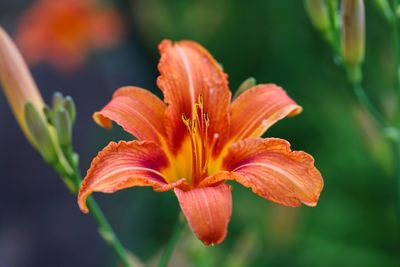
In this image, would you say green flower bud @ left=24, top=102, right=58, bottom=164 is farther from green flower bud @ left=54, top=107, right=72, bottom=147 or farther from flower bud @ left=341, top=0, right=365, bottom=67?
flower bud @ left=341, top=0, right=365, bottom=67

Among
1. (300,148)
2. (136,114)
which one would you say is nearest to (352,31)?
(136,114)

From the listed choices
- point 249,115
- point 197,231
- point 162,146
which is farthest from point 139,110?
point 197,231

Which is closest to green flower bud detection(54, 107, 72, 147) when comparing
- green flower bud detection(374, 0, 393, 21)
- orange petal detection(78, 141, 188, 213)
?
orange petal detection(78, 141, 188, 213)

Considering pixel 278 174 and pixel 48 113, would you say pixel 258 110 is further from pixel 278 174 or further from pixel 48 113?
pixel 48 113

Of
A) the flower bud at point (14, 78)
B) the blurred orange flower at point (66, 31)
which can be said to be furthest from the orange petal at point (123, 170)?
the blurred orange flower at point (66, 31)

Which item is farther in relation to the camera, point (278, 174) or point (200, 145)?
point (200, 145)

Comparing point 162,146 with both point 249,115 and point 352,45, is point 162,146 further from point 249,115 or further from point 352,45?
point 352,45
